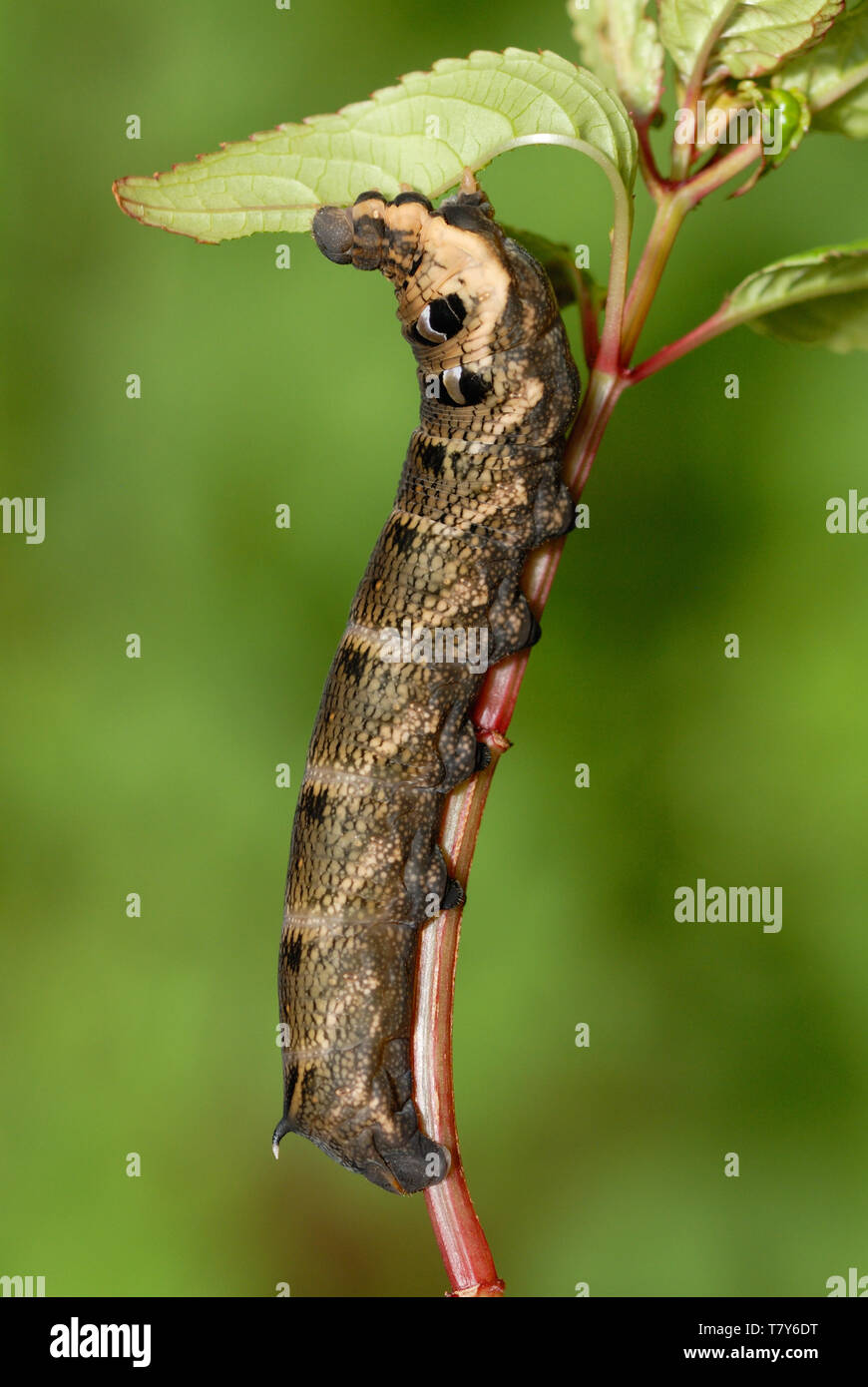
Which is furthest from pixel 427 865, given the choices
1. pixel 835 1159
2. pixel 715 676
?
pixel 835 1159

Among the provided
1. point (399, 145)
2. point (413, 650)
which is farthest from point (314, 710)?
point (399, 145)

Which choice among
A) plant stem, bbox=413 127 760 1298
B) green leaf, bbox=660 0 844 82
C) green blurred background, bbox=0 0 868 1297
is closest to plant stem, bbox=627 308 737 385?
plant stem, bbox=413 127 760 1298

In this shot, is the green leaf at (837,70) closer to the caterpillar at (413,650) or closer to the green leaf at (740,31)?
the green leaf at (740,31)

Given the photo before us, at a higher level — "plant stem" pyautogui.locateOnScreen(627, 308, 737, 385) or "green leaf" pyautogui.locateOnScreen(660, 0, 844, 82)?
"green leaf" pyautogui.locateOnScreen(660, 0, 844, 82)

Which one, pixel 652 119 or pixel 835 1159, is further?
pixel 835 1159

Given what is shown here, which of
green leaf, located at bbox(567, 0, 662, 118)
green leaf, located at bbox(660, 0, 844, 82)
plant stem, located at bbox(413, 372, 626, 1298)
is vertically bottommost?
plant stem, located at bbox(413, 372, 626, 1298)

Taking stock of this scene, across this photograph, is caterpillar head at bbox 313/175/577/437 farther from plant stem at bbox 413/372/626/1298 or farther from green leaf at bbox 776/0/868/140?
green leaf at bbox 776/0/868/140

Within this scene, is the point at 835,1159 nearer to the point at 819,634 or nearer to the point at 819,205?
the point at 819,634

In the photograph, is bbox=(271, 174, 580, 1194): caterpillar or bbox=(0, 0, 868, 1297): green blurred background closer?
bbox=(271, 174, 580, 1194): caterpillar
